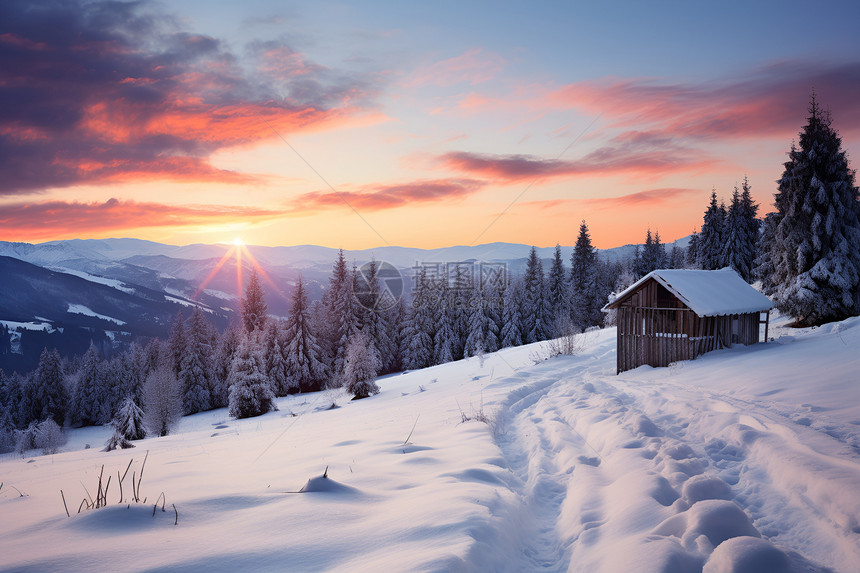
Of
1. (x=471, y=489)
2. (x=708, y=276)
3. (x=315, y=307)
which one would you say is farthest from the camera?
(x=315, y=307)

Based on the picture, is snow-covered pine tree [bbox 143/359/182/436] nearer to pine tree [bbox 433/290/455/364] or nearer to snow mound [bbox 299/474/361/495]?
pine tree [bbox 433/290/455/364]

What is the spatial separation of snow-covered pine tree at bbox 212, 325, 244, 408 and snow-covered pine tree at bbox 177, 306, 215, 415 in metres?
0.50

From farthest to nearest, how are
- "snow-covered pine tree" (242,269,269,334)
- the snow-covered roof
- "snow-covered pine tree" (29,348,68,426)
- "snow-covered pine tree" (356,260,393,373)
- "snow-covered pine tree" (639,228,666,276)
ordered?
1. "snow-covered pine tree" (639,228,666,276)
2. "snow-covered pine tree" (29,348,68,426)
3. "snow-covered pine tree" (356,260,393,373)
4. "snow-covered pine tree" (242,269,269,334)
5. the snow-covered roof

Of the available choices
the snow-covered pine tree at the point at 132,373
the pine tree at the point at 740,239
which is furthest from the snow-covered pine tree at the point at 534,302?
the snow-covered pine tree at the point at 132,373

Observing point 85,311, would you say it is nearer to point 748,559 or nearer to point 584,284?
point 584,284

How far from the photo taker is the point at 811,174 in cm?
2414

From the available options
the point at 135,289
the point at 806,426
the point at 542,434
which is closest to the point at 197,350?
the point at 542,434

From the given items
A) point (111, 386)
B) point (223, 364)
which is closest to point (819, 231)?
point (223, 364)

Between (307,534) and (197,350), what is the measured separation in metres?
47.0

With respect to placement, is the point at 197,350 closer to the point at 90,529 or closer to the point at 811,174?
the point at 90,529

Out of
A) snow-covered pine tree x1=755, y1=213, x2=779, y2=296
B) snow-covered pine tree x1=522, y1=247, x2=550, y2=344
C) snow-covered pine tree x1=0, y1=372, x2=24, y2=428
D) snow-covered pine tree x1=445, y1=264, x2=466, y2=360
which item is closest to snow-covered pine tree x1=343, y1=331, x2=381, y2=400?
snow-covered pine tree x1=445, y1=264, x2=466, y2=360

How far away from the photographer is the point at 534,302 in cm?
5000

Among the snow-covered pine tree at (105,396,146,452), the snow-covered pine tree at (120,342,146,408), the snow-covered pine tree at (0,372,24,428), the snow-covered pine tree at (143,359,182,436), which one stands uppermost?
the snow-covered pine tree at (105,396,146,452)

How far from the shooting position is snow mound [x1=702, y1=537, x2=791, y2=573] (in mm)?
2893
